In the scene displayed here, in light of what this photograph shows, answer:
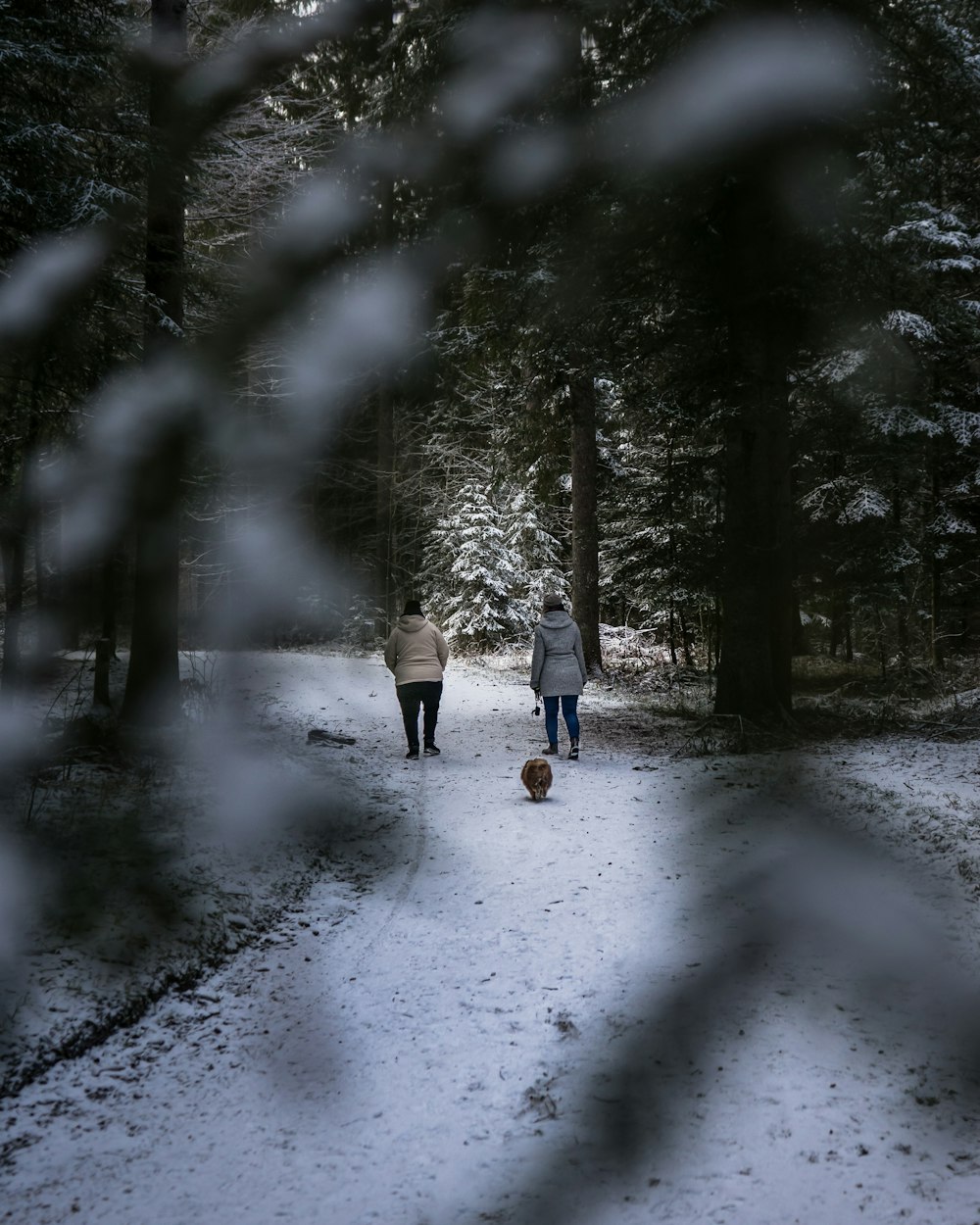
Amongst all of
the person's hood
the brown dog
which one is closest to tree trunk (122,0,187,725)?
the brown dog

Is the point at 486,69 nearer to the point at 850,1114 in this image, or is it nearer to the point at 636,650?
the point at 850,1114

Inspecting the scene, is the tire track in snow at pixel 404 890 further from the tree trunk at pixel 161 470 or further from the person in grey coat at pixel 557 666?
the person in grey coat at pixel 557 666

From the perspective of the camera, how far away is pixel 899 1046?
0.95m

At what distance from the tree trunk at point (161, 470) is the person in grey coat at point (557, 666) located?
192 inches

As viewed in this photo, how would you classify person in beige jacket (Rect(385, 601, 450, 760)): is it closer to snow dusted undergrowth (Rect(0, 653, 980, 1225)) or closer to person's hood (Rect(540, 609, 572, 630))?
person's hood (Rect(540, 609, 572, 630))

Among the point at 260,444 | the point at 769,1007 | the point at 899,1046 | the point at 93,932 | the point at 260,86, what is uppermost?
the point at 260,86

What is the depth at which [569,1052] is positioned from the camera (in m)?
1.17

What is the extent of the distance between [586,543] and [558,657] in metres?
4.65

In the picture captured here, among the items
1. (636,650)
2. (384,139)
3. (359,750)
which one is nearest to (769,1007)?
(359,750)

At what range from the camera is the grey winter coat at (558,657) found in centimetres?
573

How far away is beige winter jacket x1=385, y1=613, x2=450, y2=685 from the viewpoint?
18.1 ft

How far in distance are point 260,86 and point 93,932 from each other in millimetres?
657

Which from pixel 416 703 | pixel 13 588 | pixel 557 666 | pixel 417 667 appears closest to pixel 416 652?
pixel 417 667

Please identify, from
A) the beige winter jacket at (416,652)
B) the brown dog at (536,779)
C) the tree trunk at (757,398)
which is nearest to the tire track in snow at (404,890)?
the tree trunk at (757,398)
